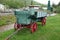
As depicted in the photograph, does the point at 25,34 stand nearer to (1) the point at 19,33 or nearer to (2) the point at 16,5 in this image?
(1) the point at 19,33

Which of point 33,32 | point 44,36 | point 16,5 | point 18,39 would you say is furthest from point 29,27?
point 16,5

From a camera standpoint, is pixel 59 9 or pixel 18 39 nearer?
pixel 18 39

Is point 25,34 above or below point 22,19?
below

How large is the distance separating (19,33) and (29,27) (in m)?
0.90

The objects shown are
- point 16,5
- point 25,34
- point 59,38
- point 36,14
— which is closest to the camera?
point 59,38

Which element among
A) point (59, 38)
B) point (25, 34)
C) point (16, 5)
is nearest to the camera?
point (59, 38)

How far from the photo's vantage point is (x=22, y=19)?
1334 centimetres

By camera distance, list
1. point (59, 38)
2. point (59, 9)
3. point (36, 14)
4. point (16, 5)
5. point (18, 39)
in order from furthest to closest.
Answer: point (59, 9), point (16, 5), point (36, 14), point (59, 38), point (18, 39)

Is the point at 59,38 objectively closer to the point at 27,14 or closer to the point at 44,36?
the point at 44,36

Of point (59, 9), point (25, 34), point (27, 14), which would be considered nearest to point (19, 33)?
point (25, 34)

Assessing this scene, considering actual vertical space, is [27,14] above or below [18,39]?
above

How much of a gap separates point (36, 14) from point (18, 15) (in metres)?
1.60

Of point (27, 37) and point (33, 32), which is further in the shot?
point (33, 32)

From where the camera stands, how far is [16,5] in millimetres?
44312
